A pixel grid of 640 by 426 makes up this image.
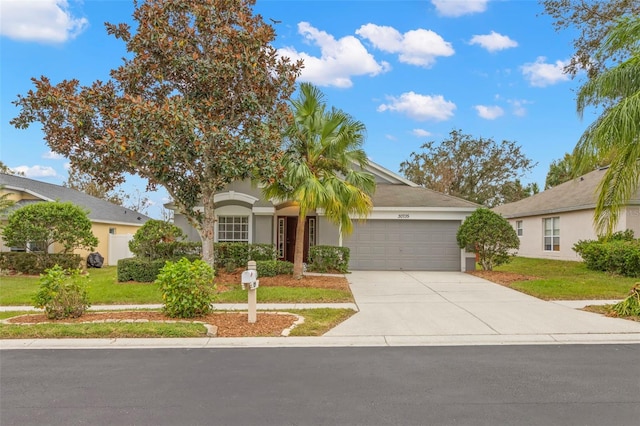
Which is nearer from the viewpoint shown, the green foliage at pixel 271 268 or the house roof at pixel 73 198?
the green foliage at pixel 271 268

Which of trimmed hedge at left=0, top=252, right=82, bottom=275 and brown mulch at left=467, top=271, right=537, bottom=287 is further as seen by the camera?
trimmed hedge at left=0, top=252, right=82, bottom=275

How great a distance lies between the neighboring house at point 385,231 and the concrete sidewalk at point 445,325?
5836mm

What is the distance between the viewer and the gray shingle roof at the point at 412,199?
18078mm

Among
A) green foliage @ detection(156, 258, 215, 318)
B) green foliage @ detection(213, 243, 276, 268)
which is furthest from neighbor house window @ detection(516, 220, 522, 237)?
green foliage @ detection(156, 258, 215, 318)

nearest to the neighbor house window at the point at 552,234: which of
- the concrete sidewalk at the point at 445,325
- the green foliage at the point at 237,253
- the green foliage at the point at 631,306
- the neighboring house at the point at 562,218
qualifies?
the neighboring house at the point at 562,218

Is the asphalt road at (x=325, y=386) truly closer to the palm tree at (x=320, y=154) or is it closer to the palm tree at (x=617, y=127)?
the palm tree at (x=617, y=127)

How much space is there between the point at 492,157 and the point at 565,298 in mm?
31782

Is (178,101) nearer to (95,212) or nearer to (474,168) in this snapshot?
(95,212)

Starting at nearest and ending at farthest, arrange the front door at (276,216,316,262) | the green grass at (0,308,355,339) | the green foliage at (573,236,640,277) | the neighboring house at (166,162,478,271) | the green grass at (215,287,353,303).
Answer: the green grass at (0,308,355,339), the green grass at (215,287,353,303), the green foliage at (573,236,640,277), the neighboring house at (166,162,478,271), the front door at (276,216,316,262)

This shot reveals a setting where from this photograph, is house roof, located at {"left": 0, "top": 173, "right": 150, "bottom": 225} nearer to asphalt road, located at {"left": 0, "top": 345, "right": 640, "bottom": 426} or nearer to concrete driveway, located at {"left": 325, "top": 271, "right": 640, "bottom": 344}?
concrete driveway, located at {"left": 325, "top": 271, "right": 640, "bottom": 344}

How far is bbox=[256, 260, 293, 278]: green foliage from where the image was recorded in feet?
46.9

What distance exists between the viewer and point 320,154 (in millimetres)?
13305

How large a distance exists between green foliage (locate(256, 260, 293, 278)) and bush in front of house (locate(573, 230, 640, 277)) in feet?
35.6

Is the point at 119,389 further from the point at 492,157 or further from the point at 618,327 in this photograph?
the point at 492,157
